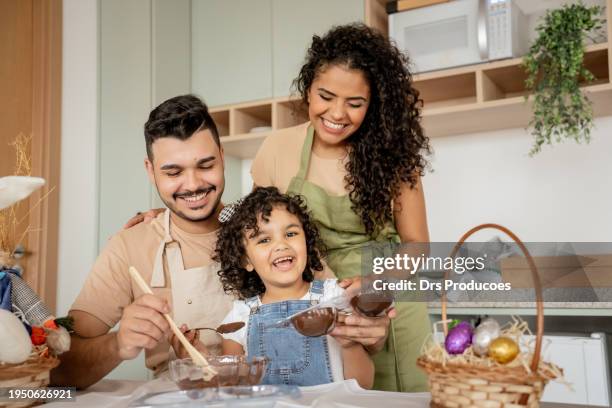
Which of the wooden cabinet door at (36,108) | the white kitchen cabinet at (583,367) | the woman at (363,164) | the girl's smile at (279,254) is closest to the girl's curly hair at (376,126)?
the woman at (363,164)

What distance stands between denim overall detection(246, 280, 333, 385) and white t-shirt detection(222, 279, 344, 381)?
Answer: 0.03ft

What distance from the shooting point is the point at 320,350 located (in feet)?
4.29

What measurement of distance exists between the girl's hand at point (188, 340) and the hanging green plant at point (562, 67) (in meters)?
1.63

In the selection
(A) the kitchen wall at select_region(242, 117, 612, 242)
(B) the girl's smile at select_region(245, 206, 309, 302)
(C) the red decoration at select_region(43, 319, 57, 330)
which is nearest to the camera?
(C) the red decoration at select_region(43, 319, 57, 330)

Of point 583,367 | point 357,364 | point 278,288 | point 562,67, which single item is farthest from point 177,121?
point 583,367

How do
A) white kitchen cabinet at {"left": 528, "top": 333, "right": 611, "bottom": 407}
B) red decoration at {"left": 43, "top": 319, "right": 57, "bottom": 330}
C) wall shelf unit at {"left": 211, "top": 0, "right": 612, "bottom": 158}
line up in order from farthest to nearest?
1. wall shelf unit at {"left": 211, "top": 0, "right": 612, "bottom": 158}
2. white kitchen cabinet at {"left": 528, "top": 333, "right": 611, "bottom": 407}
3. red decoration at {"left": 43, "top": 319, "right": 57, "bottom": 330}

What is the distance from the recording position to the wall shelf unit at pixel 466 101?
250 centimetres

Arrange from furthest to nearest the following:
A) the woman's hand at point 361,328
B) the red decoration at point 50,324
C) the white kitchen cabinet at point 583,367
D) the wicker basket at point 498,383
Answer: the white kitchen cabinet at point 583,367 → the woman's hand at point 361,328 → the red decoration at point 50,324 → the wicker basket at point 498,383

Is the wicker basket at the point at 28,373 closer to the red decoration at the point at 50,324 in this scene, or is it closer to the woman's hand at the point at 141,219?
the red decoration at the point at 50,324

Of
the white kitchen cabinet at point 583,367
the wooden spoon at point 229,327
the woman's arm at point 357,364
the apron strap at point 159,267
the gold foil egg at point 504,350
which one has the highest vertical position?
the apron strap at point 159,267

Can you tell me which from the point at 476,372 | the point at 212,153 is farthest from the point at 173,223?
the point at 476,372

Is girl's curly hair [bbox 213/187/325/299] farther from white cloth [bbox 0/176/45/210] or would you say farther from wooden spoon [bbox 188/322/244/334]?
white cloth [bbox 0/176/45/210]

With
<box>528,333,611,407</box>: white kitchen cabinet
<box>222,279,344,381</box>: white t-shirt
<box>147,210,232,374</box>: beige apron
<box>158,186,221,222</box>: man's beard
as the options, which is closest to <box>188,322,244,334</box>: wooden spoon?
<box>222,279,344,381</box>: white t-shirt

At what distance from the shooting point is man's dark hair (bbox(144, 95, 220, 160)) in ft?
4.76
